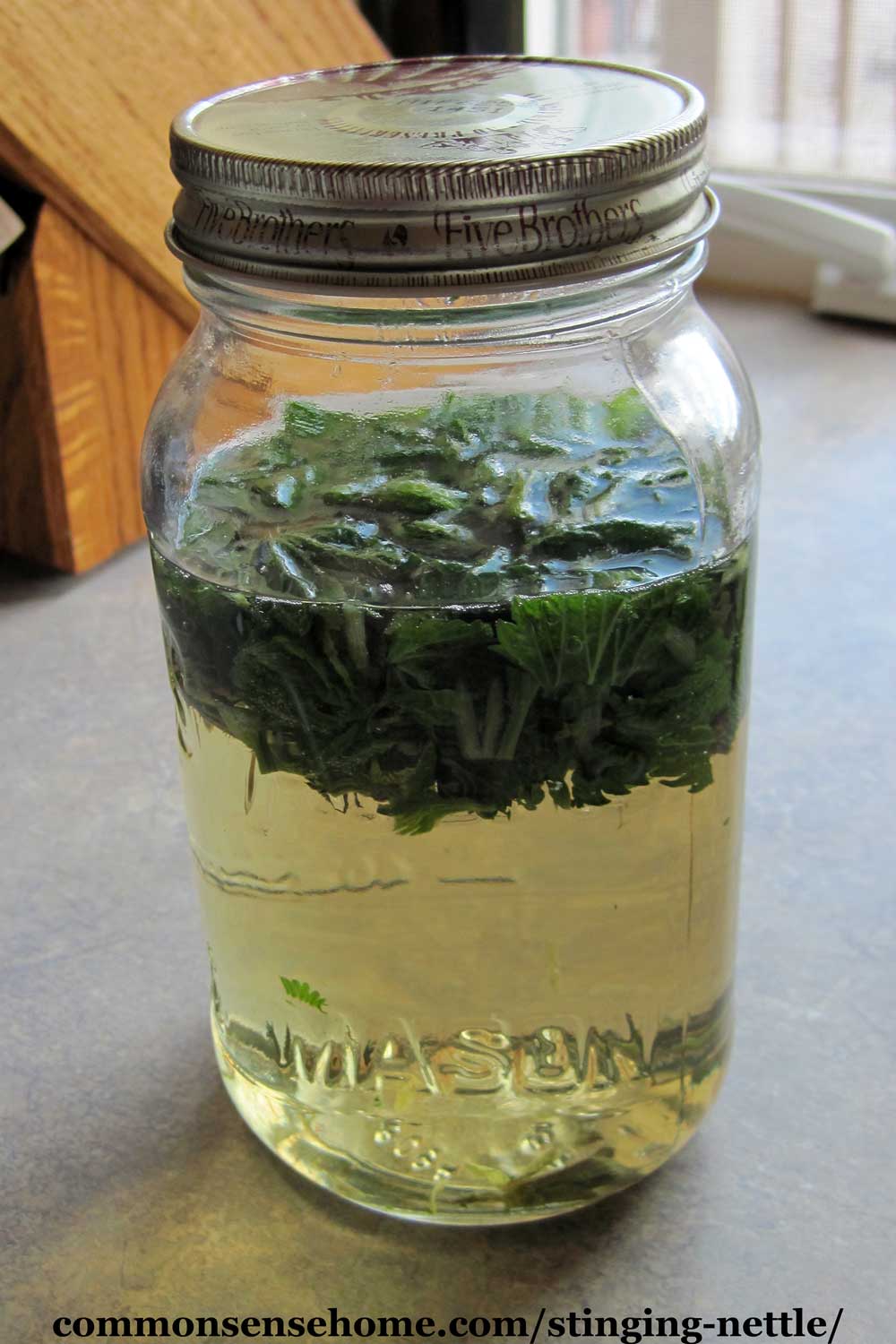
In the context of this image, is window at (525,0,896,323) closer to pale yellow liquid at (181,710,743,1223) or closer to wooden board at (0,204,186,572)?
wooden board at (0,204,186,572)

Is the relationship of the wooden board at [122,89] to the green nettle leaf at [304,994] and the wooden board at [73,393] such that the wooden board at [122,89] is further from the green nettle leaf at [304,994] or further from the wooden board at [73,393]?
the green nettle leaf at [304,994]

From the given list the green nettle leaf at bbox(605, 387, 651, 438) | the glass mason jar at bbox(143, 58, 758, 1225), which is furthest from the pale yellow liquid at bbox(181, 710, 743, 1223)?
the green nettle leaf at bbox(605, 387, 651, 438)

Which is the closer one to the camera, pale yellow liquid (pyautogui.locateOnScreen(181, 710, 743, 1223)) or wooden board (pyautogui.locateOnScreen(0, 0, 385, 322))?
pale yellow liquid (pyautogui.locateOnScreen(181, 710, 743, 1223))

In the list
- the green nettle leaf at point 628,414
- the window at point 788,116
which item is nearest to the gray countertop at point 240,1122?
the green nettle leaf at point 628,414

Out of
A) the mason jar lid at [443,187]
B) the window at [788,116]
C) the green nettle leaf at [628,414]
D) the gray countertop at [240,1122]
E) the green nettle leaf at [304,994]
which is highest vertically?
the mason jar lid at [443,187]

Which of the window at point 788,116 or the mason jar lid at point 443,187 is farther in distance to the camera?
the window at point 788,116

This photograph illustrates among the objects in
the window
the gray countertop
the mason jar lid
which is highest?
the mason jar lid
